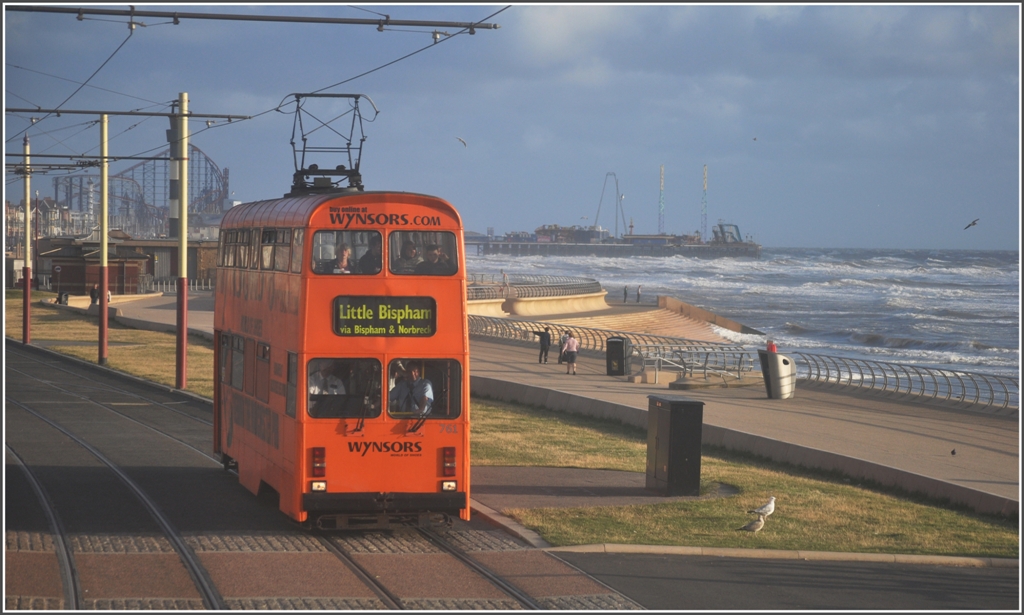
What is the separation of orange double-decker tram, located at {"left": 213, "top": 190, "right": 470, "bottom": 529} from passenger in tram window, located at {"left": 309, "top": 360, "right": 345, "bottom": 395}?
1 cm

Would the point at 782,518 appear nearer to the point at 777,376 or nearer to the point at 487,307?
the point at 777,376

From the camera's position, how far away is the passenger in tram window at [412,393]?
11234 mm

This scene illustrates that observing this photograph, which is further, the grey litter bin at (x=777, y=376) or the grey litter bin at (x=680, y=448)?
the grey litter bin at (x=777, y=376)

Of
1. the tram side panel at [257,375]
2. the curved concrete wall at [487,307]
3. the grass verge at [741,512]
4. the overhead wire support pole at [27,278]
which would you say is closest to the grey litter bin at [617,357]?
the grass verge at [741,512]

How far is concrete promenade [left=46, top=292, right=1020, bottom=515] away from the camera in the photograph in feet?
49.3

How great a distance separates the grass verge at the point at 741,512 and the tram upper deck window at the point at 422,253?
9.94 ft

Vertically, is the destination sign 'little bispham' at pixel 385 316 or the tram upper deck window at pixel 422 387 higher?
the destination sign 'little bispham' at pixel 385 316

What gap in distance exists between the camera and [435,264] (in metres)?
11.3

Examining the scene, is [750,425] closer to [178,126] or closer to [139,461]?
[139,461]

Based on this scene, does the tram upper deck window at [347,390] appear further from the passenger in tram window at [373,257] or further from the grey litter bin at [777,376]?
the grey litter bin at [777,376]

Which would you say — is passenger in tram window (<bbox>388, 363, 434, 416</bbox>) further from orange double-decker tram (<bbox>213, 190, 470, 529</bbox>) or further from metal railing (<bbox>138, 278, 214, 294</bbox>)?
metal railing (<bbox>138, 278, 214, 294</bbox>)

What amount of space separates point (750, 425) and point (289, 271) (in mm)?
11726

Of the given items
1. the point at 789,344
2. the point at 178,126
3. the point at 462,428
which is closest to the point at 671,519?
the point at 462,428

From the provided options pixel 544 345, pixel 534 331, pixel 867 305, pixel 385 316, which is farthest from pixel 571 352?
pixel 867 305
